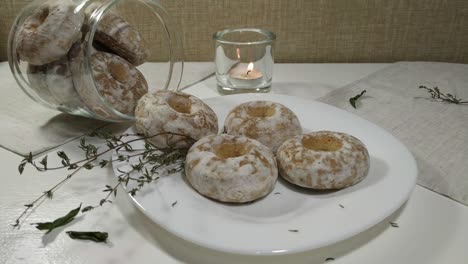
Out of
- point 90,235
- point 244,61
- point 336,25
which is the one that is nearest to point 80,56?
point 90,235

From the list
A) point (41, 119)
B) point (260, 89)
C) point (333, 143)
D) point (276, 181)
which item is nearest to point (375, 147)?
point (333, 143)

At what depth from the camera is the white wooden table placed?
0.70m

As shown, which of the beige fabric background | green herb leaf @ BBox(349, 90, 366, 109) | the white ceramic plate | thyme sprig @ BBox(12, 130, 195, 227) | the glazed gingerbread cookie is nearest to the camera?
the white ceramic plate

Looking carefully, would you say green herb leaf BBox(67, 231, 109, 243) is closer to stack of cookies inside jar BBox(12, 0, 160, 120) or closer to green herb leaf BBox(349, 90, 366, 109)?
stack of cookies inside jar BBox(12, 0, 160, 120)

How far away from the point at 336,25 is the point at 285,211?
3.56ft

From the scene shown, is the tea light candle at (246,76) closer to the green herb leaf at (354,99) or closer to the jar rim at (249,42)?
the jar rim at (249,42)

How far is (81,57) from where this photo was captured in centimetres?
96

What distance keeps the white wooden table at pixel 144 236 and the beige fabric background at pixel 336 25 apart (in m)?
0.86

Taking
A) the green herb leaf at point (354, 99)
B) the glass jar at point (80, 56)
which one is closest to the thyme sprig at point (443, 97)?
the green herb leaf at point (354, 99)

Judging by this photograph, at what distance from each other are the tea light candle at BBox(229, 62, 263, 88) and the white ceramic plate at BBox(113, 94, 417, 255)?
547 mm

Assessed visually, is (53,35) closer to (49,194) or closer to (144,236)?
(49,194)

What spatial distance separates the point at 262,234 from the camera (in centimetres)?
67

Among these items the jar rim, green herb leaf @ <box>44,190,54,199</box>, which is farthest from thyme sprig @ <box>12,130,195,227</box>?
the jar rim

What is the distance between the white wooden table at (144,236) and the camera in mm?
703
